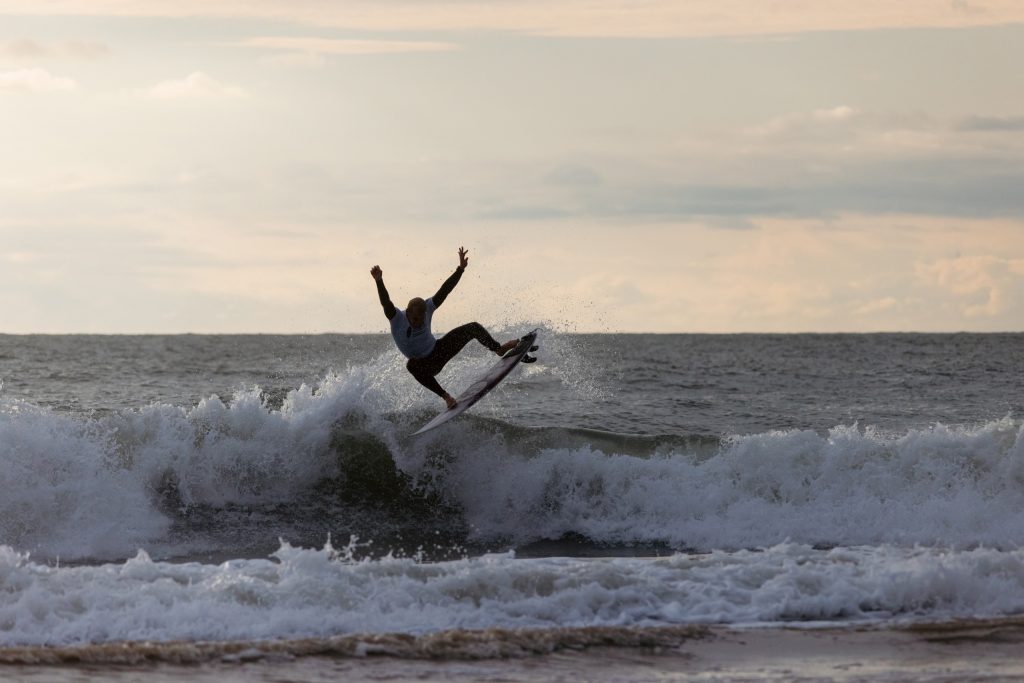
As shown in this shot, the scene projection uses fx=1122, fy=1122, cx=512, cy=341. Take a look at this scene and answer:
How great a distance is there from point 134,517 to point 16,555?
11.0 ft

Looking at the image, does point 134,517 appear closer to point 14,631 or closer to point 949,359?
point 14,631

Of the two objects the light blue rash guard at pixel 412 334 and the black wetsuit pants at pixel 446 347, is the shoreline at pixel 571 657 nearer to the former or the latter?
the light blue rash guard at pixel 412 334

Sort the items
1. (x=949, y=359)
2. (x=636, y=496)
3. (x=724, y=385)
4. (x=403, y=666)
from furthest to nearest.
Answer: (x=949, y=359) → (x=724, y=385) → (x=636, y=496) → (x=403, y=666)

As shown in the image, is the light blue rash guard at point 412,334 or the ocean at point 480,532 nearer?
the ocean at point 480,532


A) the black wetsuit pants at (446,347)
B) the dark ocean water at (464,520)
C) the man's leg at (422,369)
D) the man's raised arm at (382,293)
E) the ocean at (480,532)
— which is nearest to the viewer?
the ocean at (480,532)

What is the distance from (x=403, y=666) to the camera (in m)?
7.88

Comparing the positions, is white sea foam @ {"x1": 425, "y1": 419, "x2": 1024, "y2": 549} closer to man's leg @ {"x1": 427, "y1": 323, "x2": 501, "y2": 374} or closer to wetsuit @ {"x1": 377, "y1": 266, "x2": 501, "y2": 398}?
wetsuit @ {"x1": 377, "y1": 266, "x2": 501, "y2": 398}

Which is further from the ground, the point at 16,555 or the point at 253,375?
the point at 253,375

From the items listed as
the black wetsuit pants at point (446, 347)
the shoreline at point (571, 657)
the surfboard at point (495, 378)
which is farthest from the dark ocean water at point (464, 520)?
the black wetsuit pants at point (446, 347)

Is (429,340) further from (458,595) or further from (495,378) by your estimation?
(458,595)

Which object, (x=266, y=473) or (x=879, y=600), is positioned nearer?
(x=879, y=600)

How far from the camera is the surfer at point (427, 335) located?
1202 cm

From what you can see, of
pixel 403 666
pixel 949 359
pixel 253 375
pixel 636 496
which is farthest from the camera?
pixel 949 359

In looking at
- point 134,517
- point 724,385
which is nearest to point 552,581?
point 134,517
